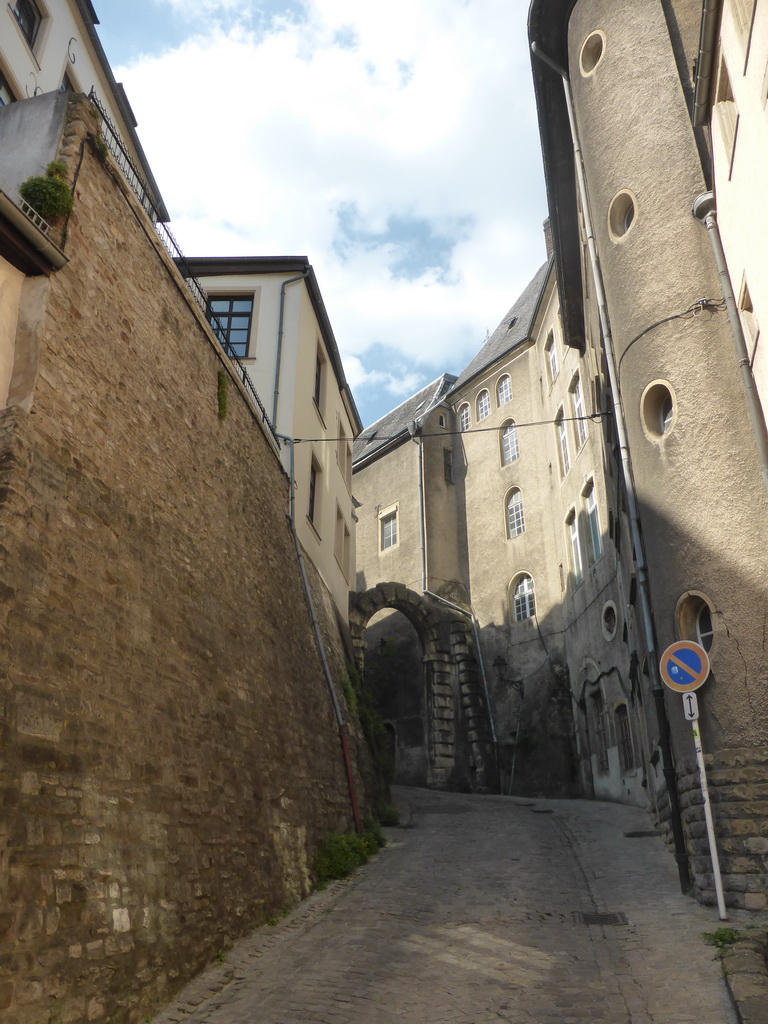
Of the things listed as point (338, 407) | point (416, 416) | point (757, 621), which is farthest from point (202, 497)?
point (416, 416)

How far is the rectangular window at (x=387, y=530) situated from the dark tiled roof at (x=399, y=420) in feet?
8.50

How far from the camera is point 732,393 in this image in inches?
376

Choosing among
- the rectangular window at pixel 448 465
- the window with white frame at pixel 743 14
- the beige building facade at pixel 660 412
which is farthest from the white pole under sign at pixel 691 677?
the rectangular window at pixel 448 465

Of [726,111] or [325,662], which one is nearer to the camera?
[726,111]

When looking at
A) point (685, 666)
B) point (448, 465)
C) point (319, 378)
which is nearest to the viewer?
point (685, 666)

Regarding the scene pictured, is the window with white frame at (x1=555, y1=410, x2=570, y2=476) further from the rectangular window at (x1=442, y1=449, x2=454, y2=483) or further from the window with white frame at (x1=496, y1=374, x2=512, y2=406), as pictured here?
the rectangular window at (x1=442, y1=449, x2=454, y2=483)

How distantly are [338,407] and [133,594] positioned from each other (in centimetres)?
1438

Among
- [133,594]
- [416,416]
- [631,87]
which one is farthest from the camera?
[416,416]

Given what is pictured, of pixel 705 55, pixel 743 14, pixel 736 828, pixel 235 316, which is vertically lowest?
pixel 736 828

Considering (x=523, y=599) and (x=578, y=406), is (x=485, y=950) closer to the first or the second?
(x=578, y=406)

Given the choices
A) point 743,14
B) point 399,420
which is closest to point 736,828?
point 743,14

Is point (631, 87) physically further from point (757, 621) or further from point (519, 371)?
point (519, 371)

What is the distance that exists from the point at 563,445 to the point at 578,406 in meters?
1.89

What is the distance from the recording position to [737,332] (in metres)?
9.66
